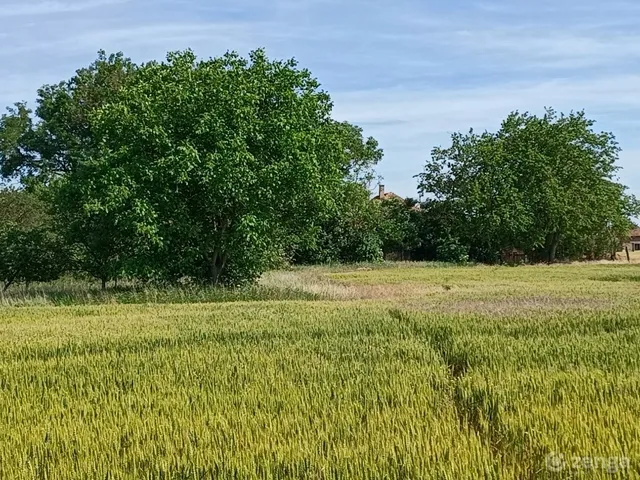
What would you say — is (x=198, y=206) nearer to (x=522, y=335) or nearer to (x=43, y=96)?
(x=522, y=335)

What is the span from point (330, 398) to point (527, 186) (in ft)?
159

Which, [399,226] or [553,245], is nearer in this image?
[399,226]

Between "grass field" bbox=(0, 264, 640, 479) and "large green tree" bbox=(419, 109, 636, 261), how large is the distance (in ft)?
125

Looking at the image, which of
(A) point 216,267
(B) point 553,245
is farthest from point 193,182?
(B) point 553,245

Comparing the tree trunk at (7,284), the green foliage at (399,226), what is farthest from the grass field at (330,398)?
the green foliage at (399,226)

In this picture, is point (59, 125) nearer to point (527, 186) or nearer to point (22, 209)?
point (22, 209)

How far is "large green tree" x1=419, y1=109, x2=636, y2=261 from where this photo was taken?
165 ft

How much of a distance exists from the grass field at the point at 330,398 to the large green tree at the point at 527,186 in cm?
3801

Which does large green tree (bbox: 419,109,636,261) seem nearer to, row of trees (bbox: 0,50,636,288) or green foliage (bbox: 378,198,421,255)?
green foliage (bbox: 378,198,421,255)

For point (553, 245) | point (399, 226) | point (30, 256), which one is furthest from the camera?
point (553, 245)

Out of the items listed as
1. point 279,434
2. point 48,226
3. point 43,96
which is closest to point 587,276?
point 48,226

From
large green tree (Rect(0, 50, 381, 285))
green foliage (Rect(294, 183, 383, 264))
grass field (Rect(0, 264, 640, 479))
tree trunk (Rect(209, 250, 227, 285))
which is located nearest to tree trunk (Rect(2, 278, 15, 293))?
large green tree (Rect(0, 50, 381, 285))

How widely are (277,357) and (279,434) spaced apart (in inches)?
141

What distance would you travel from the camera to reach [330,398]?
22.2ft
